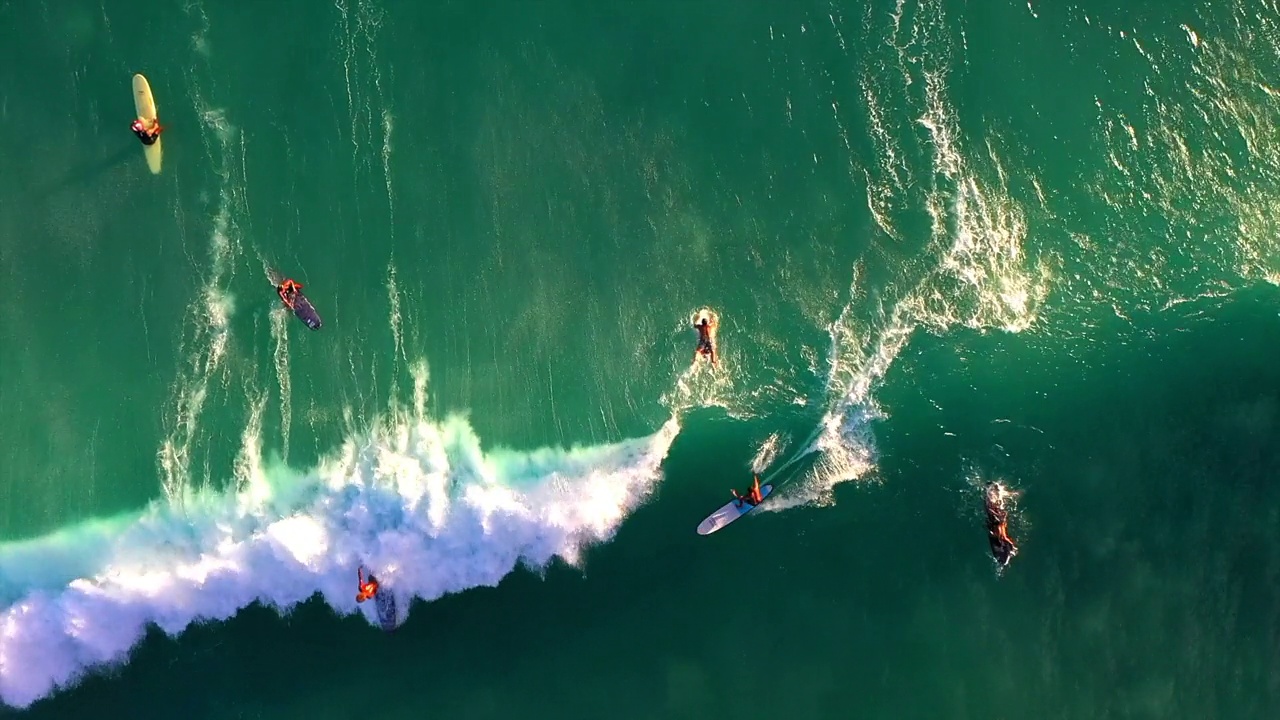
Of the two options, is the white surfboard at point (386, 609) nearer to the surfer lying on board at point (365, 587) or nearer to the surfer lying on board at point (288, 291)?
the surfer lying on board at point (365, 587)

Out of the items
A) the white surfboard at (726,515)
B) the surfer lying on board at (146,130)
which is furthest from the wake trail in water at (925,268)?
the surfer lying on board at (146,130)

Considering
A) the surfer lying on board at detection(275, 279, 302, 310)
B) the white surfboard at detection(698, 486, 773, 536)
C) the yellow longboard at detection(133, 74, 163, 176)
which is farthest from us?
the yellow longboard at detection(133, 74, 163, 176)

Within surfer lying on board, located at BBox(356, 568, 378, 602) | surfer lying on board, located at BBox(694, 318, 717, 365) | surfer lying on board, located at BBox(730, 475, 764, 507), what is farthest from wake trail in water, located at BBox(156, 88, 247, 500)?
surfer lying on board, located at BBox(730, 475, 764, 507)

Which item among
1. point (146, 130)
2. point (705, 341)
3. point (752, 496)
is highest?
point (146, 130)

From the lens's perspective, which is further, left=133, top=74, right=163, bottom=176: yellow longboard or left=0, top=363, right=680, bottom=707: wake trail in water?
left=133, top=74, right=163, bottom=176: yellow longboard

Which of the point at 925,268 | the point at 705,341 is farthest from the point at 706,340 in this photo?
the point at 925,268

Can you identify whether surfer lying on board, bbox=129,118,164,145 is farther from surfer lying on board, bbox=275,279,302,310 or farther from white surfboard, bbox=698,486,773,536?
white surfboard, bbox=698,486,773,536

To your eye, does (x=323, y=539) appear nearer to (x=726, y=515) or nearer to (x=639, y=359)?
(x=639, y=359)
